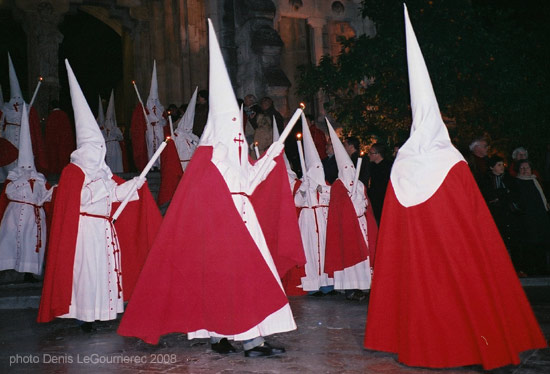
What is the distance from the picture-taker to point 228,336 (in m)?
4.68

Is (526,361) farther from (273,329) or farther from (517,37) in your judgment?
(517,37)

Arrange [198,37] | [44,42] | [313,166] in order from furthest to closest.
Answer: [198,37] < [44,42] < [313,166]

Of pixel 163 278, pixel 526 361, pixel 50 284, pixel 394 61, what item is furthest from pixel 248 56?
pixel 526 361

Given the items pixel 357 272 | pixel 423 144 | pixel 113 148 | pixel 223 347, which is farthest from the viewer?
pixel 113 148

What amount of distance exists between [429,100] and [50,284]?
14.7ft

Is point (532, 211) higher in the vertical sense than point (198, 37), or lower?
lower

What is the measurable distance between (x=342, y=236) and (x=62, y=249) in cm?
374

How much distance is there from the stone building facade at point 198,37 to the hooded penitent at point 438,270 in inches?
429

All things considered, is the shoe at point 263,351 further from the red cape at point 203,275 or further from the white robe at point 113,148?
the white robe at point 113,148

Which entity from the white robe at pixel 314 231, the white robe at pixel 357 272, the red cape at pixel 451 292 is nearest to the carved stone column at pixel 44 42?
the white robe at pixel 314 231

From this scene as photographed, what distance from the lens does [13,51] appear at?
966 inches

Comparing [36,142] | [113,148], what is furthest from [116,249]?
[113,148]

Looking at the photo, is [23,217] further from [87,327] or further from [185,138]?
[185,138]

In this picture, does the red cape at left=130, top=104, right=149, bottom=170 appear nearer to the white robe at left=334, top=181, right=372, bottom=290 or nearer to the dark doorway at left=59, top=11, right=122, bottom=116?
the white robe at left=334, top=181, right=372, bottom=290
